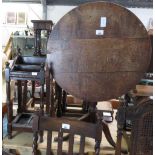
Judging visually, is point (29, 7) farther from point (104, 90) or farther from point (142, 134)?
point (142, 134)

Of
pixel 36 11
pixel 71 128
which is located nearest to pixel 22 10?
pixel 36 11

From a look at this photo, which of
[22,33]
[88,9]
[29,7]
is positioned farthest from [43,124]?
[29,7]

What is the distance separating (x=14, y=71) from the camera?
167 cm

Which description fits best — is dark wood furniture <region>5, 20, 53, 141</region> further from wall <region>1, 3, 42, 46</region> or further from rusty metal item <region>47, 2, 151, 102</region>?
wall <region>1, 3, 42, 46</region>

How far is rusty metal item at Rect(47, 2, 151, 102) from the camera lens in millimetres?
1472

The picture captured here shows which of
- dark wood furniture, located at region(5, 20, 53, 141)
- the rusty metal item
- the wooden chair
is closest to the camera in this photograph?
the wooden chair

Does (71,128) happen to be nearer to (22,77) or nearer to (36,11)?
(22,77)

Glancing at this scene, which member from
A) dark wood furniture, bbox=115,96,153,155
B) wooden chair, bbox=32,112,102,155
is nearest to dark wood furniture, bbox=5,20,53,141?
wooden chair, bbox=32,112,102,155

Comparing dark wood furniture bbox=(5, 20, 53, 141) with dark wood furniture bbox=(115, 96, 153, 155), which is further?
dark wood furniture bbox=(5, 20, 53, 141)

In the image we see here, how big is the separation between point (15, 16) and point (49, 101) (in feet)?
12.9

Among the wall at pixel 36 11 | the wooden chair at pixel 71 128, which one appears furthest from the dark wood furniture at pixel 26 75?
the wall at pixel 36 11

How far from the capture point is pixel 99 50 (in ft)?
4.96

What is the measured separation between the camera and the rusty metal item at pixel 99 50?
147 cm

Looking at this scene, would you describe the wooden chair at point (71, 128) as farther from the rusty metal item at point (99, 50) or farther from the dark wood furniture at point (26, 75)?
the rusty metal item at point (99, 50)
